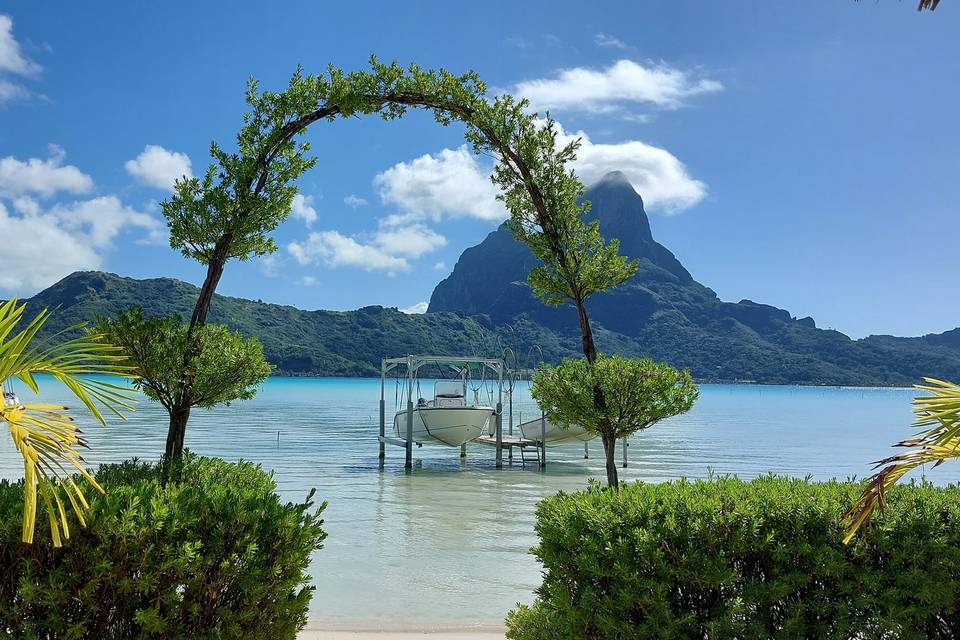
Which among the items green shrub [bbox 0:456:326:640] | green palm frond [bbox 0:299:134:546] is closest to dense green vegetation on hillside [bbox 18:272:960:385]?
green shrub [bbox 0:456:326:640]

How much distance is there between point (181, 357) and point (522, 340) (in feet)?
432

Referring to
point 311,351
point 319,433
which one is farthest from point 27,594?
point 311,351

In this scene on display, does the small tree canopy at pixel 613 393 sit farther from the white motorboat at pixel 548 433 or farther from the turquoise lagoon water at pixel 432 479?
the white motorboat at pixel 548 433

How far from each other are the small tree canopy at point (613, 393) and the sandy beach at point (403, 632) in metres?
2.19

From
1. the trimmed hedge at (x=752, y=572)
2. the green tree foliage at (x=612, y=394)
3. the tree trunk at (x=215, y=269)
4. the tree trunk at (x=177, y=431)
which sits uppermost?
the tree trunk at (x=215, y=269)

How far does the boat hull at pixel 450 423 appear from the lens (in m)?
25.5

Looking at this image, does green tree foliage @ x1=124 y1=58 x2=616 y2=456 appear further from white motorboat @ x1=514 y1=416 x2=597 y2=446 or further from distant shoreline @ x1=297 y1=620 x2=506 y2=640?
white motorboat @ x1=514 y1=416 x2=597 y2=446

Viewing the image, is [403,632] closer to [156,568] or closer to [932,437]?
[156,568]

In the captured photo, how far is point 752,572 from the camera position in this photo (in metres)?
3.88

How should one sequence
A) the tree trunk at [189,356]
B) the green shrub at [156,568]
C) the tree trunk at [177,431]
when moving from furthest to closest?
the tree trunk at [177,431] < the tree trunk at [189,356] < the green shrub at [156,568]

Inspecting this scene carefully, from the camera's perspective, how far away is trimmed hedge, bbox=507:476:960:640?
3.77 meters

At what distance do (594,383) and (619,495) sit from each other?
281cm

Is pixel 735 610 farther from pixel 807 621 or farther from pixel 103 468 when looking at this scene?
pixel 103 468

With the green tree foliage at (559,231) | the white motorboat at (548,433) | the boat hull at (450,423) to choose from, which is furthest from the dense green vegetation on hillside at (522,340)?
the green tree foliage at (559,231)
